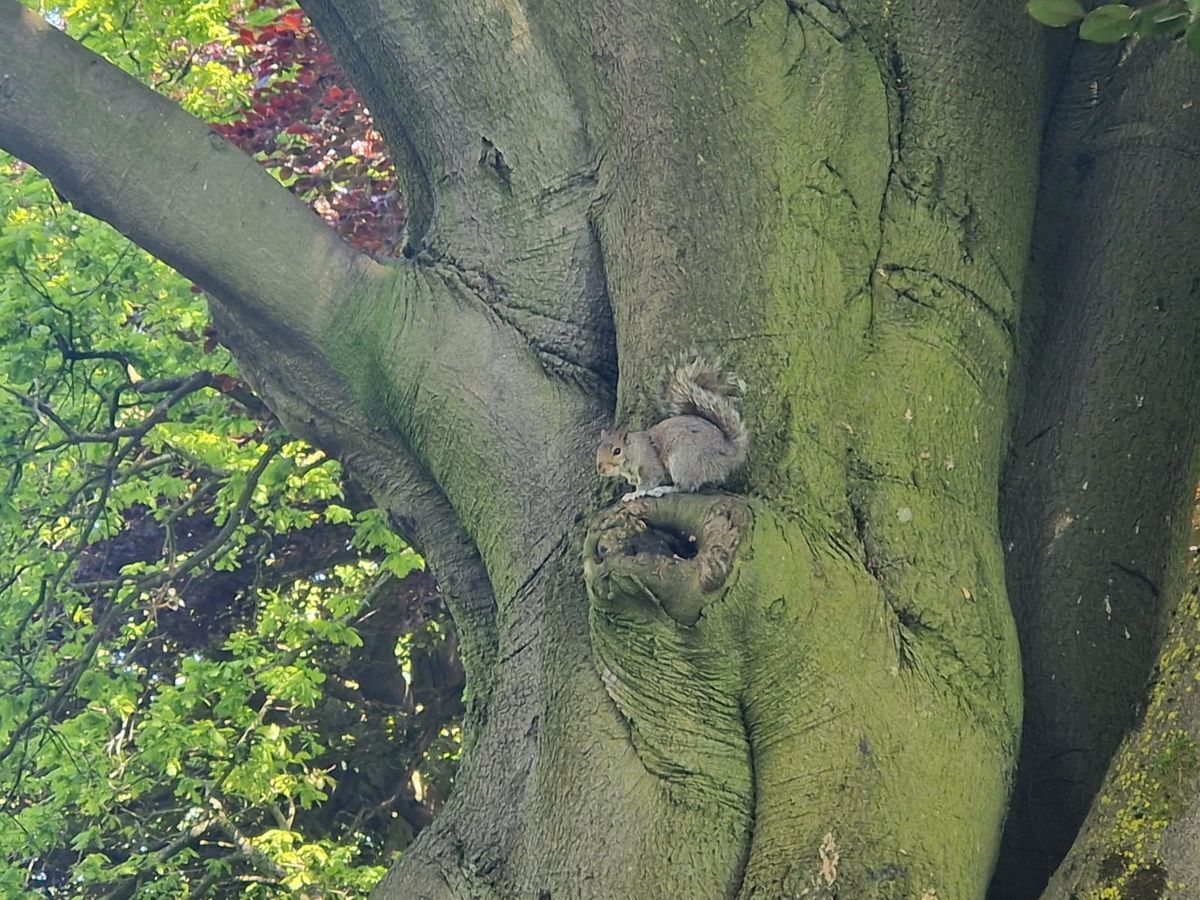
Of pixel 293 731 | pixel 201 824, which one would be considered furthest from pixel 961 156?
pixel 201 824

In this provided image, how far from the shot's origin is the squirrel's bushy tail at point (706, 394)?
209cm

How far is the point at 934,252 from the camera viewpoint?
2369 millimetres

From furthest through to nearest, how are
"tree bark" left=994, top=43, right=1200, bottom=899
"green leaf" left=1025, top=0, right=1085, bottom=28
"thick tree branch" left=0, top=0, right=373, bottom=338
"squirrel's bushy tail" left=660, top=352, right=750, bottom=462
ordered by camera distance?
"thick tree branch" left=0, top=0, right=373, bottom=338, "tree bark" left=994, top=43, right=1200, bottom=899, "squirrel's bushy tail" left=660, top=352, right=750, bottom=462, "green leaf" left=1025, top=0, right=1085, bottom=28

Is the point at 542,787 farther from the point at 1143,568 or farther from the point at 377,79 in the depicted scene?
the point at 377,79

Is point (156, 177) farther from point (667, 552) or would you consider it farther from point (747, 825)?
point (747, 825)

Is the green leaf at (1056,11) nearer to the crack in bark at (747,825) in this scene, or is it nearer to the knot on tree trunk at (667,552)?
the knot on tree trunk at (667,552)

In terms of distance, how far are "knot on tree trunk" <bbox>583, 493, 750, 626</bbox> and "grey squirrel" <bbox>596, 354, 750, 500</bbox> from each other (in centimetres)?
13

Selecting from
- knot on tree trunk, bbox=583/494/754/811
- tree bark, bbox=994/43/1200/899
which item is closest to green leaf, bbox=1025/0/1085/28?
tree bark, bbox=994/43/1200/899

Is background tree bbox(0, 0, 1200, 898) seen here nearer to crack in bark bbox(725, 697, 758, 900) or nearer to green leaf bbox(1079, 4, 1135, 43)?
crack in bark bbox(725, 697, 758, 900)

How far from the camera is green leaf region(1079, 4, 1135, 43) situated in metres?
1.76

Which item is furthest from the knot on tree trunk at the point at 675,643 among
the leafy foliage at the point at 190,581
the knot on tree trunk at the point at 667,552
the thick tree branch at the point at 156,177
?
the leafy foliage at the point at 190,581

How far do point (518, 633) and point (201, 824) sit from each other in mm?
4261

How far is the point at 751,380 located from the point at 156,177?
132 centimetres

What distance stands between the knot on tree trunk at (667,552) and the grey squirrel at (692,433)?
13 cm
